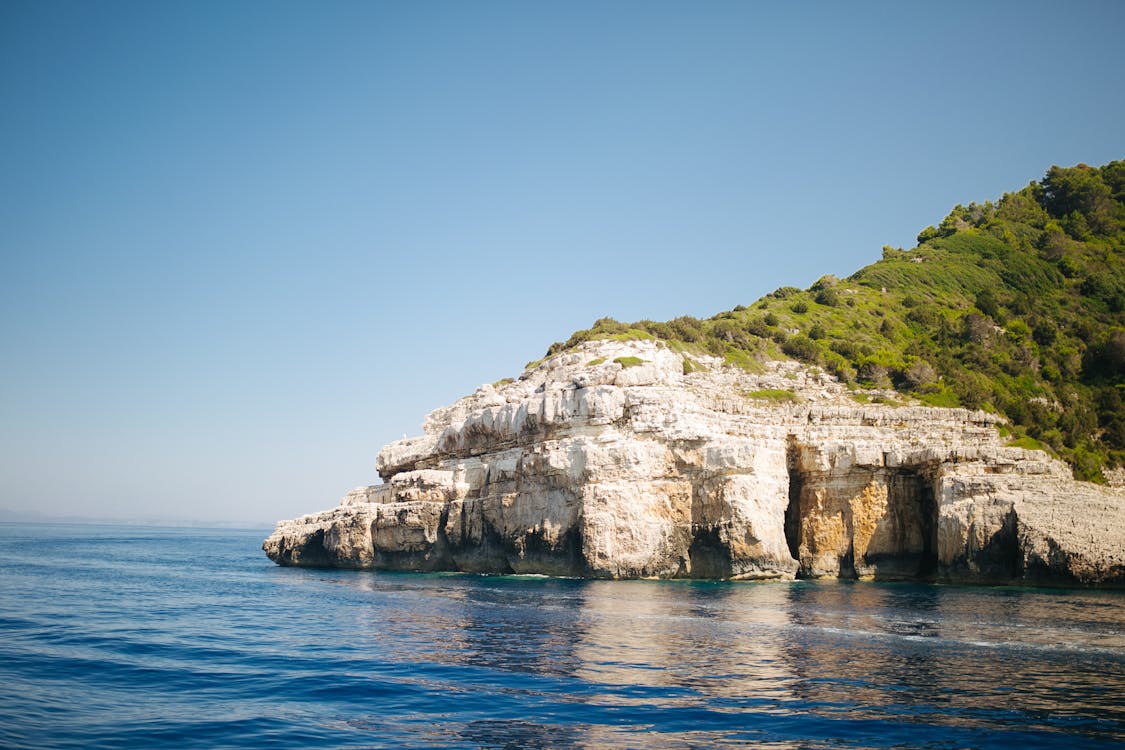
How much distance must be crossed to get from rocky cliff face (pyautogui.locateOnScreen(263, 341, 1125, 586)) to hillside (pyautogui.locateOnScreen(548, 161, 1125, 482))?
21.5 ft

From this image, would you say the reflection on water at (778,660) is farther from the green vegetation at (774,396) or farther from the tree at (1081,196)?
the tree at (1081,196)

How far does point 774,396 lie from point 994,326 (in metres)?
32.6

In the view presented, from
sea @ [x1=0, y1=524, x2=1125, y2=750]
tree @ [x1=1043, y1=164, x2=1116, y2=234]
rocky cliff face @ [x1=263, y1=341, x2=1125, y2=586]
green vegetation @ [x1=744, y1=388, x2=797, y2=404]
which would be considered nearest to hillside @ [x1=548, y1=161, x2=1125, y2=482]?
tree @ [x1=1043, y1=164, x2=1116, y2=234]

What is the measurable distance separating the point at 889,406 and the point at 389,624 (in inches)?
1498

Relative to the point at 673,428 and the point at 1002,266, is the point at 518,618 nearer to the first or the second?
the point at 673,428

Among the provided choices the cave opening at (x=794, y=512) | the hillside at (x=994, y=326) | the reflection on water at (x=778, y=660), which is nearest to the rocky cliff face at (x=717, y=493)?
the cave opening at (x=794, y=512)

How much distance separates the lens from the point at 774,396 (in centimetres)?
5106

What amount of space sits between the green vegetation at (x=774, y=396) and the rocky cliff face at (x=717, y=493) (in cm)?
20

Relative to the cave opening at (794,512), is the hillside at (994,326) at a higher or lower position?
higher

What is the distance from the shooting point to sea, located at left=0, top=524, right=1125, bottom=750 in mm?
13742

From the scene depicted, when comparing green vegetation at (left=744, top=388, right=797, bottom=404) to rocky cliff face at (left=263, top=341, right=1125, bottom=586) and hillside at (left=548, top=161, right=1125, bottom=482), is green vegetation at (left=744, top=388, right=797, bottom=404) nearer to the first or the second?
rocky cliff face at (left=263, top=341, right=1125, bottom=586)

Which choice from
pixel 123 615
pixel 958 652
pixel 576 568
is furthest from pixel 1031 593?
pixel 123 615

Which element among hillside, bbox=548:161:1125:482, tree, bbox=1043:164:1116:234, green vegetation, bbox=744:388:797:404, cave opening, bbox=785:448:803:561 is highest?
tree, bbox=1043:164:1116:234

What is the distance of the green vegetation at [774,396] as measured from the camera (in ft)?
165
